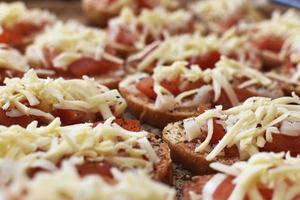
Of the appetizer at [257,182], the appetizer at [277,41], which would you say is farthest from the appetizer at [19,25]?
the appetizer at [257,182]

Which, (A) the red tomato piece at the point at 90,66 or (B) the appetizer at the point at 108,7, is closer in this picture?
(A) the red tomato piece at the point at 90,66

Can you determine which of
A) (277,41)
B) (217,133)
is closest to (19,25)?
(277,41)

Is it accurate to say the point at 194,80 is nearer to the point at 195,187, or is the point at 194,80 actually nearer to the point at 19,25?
the point at 195,187

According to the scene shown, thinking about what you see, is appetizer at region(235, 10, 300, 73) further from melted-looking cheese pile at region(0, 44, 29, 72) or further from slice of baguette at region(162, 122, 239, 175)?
melted-looking cheese pile at region(0, 44, 29, 72)

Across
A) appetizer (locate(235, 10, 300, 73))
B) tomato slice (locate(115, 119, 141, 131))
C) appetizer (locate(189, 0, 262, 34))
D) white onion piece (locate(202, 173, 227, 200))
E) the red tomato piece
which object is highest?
appetizer (locate(189, 0, 262, 34))

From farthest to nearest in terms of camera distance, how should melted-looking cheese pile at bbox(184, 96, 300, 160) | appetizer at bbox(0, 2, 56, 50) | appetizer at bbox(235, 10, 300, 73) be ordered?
appetizer at bbox(0, 2, 56, 50)
appetizer at bbox(235, 10, 300, 73)
melted-looking cheese pile at bbox(184, 96, 300, 160)

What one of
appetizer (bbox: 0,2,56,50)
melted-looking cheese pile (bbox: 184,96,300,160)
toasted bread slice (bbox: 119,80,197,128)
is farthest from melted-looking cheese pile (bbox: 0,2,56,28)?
melted-looking cheese pile (bbox: 184,96,300,160)

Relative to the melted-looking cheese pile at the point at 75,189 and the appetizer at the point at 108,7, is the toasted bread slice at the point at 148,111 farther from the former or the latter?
the appetizer at the point at 108,7
